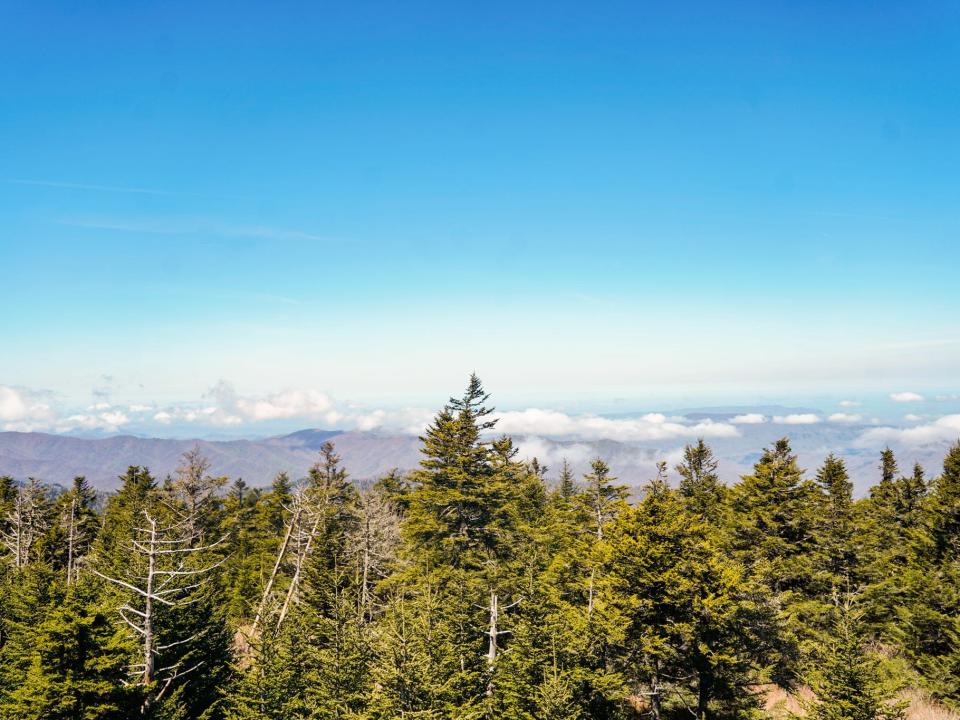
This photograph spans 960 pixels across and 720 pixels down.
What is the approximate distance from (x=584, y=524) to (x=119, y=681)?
2460 centimetres

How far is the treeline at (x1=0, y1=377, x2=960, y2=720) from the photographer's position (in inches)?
682

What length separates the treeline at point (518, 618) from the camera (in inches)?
682

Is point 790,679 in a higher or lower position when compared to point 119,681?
lower

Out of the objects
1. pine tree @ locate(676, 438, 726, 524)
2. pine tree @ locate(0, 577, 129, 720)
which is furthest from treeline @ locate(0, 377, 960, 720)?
pine tree @ locate(676, 438, 726, 524)

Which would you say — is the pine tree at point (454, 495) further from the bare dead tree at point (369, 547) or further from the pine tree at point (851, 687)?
the pine tree at point (851, 687)

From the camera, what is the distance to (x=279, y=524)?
59594 mm

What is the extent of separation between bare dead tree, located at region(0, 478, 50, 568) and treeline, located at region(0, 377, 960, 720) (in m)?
5.55

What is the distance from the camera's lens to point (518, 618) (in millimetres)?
23984

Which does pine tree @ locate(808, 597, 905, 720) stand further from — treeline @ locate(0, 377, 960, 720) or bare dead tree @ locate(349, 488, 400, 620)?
bare dead tree @ locate(349, 488, 400, 620)

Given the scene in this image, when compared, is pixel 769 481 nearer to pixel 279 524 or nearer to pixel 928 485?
pixel 928 485

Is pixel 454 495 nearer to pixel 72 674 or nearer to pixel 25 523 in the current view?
pixel 72 674

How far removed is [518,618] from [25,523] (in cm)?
5558

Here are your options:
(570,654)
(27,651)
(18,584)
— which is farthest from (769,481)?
(18,584)

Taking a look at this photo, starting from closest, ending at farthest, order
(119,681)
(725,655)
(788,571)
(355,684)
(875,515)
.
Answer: (119,681), (355,684), (725,655), (788,571), (875,515)
